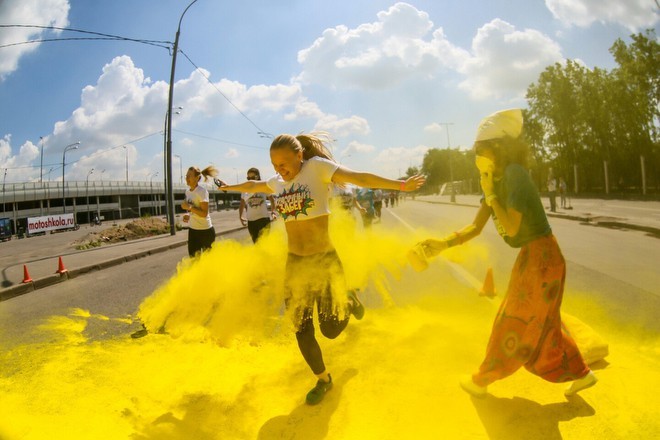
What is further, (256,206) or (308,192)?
(256,206)

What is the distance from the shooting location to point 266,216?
26.2ft

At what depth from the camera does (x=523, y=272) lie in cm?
275

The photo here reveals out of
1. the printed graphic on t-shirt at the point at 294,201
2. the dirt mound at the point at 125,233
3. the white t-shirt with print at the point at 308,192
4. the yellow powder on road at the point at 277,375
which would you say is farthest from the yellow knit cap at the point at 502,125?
the dirt mound at the point at 125,233

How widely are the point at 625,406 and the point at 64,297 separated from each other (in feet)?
27.4

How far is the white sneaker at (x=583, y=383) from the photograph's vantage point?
282 cm

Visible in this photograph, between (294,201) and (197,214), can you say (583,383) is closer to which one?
(294,201)

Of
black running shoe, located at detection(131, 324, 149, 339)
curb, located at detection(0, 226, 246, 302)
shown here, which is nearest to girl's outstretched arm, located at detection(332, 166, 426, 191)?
black running shoe, located at detection(131, 324, 149, 339)

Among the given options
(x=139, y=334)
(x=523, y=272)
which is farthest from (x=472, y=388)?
(x=139, y=334)

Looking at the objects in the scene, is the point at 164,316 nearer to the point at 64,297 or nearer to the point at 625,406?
the point at 625,406

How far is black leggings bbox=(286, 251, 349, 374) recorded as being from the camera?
122 inches

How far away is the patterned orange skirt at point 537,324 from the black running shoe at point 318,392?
1.20 meters

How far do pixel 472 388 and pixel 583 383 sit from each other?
0.71 m

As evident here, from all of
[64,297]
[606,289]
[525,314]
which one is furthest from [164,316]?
[606,289]

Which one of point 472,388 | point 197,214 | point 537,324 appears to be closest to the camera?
point 537,324
